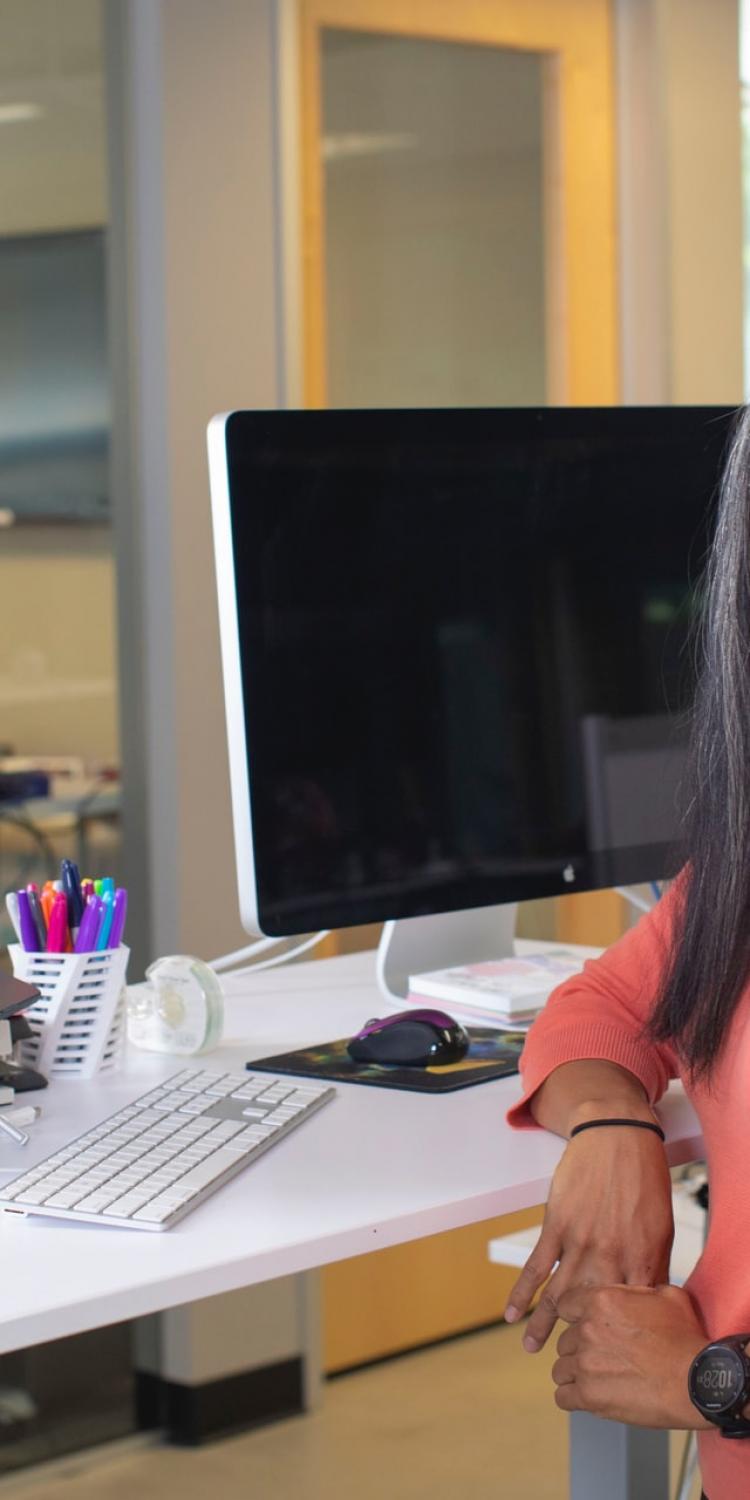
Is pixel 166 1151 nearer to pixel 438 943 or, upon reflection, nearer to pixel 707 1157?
pixel 707 1157

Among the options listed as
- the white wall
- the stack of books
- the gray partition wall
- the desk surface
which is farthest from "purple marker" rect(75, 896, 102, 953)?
the white wall

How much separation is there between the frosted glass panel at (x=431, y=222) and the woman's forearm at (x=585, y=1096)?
176cm

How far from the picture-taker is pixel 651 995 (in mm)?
1364

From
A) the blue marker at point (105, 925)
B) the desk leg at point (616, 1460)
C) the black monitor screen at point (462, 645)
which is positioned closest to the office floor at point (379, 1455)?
the desk leg at point (616, 1460)

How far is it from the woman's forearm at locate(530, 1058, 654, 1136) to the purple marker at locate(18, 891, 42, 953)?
1.41 feet

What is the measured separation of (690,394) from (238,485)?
1.93 m

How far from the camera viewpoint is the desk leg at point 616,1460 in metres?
1.45

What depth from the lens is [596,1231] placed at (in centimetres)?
119

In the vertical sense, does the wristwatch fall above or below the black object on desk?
below

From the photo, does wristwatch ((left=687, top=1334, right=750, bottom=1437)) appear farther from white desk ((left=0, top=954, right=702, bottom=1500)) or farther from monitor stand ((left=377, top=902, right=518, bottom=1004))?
monitor stand ((left=377, top=902, right=518, bottom=1004))

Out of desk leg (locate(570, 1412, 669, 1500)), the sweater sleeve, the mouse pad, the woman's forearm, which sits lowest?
desk leg (locate(570, 1412, 669, 1500))

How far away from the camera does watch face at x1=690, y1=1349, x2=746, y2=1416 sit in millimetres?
1083

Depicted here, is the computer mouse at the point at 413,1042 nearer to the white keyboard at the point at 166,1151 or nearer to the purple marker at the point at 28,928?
the white keyboard at the point at 166,1151

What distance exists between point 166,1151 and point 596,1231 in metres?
0.28
